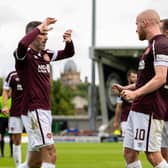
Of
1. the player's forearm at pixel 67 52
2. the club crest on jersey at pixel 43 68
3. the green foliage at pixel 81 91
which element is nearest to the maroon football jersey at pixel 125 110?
the player's forearm at pixel 67 52

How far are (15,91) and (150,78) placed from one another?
6.87m

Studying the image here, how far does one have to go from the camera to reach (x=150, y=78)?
8266 millimetres

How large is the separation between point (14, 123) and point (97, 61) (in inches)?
1679

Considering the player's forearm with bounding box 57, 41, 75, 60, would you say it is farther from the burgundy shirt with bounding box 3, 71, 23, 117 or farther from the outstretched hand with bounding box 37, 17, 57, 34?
the burgundy shirt with bounding box 3, 71, 23, 117

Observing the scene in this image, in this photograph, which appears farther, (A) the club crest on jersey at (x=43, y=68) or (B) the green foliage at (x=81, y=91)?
(B) the green foliage at (x=81, y=91)

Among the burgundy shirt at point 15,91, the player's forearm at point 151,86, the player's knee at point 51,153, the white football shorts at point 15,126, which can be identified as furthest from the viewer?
the white football shorts at point 15,126

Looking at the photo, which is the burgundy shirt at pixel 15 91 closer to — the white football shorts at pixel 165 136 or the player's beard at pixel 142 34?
the white football shorts at pixel 165 136

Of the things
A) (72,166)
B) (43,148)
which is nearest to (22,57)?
(43,148)

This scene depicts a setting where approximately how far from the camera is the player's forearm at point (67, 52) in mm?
9961

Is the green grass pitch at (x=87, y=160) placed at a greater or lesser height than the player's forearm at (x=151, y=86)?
lesser

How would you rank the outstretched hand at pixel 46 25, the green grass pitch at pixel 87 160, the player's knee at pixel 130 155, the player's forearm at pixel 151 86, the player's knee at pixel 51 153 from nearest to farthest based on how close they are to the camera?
the player's forearm at pixel 151 86
the outstretched hand at pixel 46 25
the player's knee at pixel 130 155
the player's knee at pixel 51 153
the green grass pitch at pixel 87 160

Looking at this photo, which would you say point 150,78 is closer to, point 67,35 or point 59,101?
point 67,35

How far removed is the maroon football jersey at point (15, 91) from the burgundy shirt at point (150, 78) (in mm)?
6531

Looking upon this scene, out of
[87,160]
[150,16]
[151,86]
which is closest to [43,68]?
[150,16]
